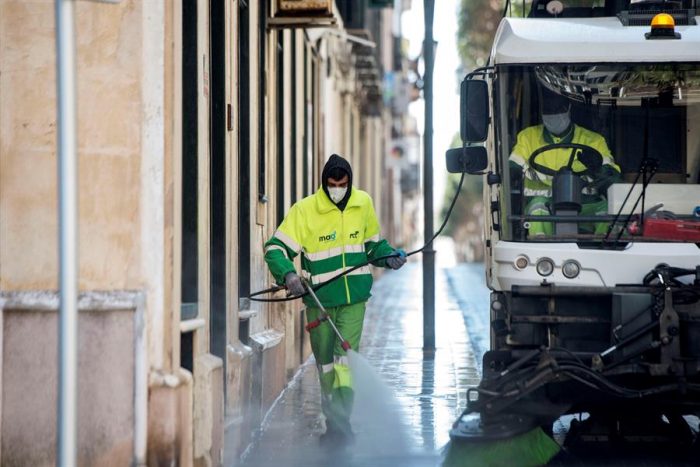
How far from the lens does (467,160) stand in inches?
377

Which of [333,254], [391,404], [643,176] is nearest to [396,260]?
[333,254]

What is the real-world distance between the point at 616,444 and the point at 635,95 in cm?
224

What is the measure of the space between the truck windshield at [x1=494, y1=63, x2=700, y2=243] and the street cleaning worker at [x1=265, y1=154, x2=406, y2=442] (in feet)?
3.49

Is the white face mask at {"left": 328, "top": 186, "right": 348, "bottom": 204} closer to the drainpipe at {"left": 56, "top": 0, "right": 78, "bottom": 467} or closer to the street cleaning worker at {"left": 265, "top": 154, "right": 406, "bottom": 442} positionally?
the street cleaning worker at {"left": 265, "top": 154, "right": 406, "bottom": 442}

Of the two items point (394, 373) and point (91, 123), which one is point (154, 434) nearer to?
point (91, 123)

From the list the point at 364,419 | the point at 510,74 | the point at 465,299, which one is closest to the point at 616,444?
the point at 364,419

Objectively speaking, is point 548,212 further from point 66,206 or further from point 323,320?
point 66,206

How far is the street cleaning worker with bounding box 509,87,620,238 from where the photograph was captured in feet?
31.3

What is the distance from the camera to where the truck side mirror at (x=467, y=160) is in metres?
9.56

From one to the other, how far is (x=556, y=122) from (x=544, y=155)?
24cm

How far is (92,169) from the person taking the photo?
7660 mm

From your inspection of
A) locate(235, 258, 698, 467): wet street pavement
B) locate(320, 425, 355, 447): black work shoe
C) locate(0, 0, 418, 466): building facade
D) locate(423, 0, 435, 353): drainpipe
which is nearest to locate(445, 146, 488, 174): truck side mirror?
locate(235, 258, 698, 467): wet street pavement

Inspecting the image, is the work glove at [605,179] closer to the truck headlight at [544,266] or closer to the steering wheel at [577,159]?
the steering wheel at [577,159]

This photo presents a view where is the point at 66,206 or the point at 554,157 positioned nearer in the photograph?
the point at 66,206
